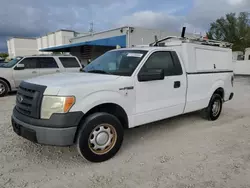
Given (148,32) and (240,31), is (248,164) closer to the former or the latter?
(148,32)

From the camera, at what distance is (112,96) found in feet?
10.7

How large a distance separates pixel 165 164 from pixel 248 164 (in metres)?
1.32

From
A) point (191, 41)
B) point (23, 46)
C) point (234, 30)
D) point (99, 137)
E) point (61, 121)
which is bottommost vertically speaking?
point (99, 137)

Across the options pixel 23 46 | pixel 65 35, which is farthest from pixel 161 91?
pixel 23 46

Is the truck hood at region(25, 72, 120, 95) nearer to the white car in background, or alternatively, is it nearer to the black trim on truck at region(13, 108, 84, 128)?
the black trim on truck at region(13, 108, 84, 128)

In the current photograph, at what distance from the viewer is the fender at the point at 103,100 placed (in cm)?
296

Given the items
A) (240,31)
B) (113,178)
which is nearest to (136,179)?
(113,178)

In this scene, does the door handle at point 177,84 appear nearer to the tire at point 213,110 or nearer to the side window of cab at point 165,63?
the side window of cab at point 165,63

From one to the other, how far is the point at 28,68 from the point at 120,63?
673 centimetres

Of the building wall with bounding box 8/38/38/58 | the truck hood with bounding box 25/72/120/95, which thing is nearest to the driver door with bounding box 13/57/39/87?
the truck hood with bounding box 25/72/120/95

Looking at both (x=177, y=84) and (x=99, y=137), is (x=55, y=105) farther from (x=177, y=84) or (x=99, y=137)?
(x=177, y=84)

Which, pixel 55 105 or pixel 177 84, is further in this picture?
pixel 177 84

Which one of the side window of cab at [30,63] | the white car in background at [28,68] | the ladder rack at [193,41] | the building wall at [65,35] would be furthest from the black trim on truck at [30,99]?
the building wall at [65,35]

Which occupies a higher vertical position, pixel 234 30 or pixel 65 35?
pixel 65 35
